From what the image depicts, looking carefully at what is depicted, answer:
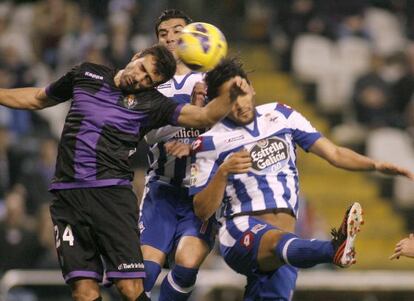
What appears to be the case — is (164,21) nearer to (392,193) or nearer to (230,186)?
(230,186)

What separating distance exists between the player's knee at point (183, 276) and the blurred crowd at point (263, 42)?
4.68 m

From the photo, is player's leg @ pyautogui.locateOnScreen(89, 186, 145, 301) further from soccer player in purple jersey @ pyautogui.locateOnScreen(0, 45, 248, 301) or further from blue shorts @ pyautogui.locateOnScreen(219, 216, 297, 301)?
blue shorts @ pyautogui.locateOnScreen(219, 216, 297, 301)

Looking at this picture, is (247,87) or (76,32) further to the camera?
(76,32)

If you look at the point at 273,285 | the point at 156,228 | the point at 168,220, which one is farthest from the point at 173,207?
the point at 273,285

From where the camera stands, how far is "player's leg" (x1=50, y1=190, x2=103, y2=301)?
822 cm

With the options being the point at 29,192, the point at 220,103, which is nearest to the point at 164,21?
the point at 220,103

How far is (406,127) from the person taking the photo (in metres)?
15.5

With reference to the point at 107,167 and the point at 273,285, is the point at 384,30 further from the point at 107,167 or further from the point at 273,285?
the point at 107,167

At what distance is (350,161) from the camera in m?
8.82

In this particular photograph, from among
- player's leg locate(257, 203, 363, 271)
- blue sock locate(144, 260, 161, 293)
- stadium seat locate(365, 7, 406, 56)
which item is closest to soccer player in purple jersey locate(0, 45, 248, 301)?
blue sock locate(144, 260, 161, 293)

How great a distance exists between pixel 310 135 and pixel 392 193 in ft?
23.0

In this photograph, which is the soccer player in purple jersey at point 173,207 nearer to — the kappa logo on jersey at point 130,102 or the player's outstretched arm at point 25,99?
the kappa logo on jersey at point 130,102

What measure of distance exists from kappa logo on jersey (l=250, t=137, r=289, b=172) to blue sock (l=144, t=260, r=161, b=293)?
3.23 feet

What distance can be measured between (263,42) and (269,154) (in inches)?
346
